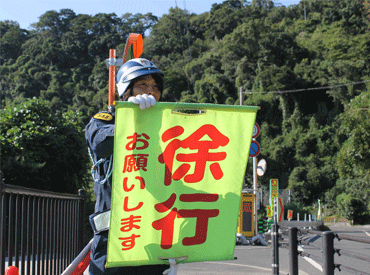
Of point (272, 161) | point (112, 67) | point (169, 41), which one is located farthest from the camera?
point (169, 41)

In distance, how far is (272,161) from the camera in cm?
5872

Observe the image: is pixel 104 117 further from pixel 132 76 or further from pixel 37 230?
pixel 37 230

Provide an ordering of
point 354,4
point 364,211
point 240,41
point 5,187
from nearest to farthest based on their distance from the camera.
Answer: point 5,187, point 364,211, point 240,41, point 354,4

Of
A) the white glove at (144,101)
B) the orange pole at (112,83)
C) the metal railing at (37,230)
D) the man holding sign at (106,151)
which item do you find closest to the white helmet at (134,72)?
the man holding sign at (106,151)

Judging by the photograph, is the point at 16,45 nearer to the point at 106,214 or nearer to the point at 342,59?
the point at 342,59

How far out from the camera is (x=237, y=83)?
2586 inches

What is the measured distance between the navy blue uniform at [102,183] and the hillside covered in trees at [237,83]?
11679 millimetres

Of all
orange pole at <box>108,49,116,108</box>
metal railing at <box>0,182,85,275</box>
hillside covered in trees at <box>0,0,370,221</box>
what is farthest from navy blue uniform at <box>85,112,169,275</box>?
hillside covered in trees at <box>0,0,370,221</box>

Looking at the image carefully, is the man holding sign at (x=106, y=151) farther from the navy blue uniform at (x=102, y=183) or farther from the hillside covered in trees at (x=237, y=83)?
the hillside covered in trees at (x=237, y=83)

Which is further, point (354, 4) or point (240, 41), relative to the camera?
point (354, 4)

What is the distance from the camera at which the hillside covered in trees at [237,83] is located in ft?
50.9

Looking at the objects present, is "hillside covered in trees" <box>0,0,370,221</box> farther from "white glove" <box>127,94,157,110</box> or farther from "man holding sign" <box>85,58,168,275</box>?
"white glove" <box>127,94,157,110</box>

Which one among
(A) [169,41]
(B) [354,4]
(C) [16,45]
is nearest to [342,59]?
(B) [354,4]

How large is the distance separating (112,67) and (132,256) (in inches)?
81.2
